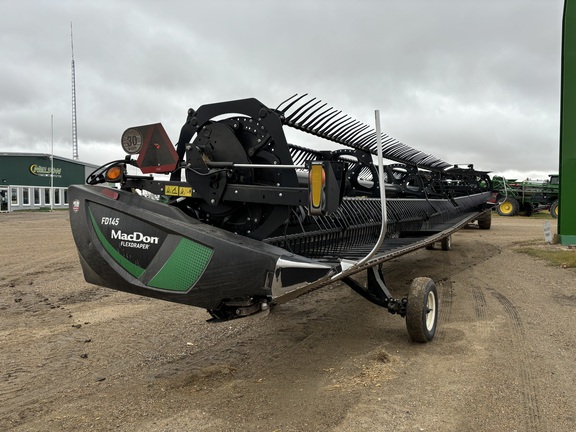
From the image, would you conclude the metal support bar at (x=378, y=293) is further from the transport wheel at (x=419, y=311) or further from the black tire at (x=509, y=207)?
the black tire at (x=509, y=207)

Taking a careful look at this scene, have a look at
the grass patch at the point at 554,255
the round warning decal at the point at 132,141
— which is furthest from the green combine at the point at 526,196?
the round warning decal at the point at 132,141

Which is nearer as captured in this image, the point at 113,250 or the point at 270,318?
the point at 113,250

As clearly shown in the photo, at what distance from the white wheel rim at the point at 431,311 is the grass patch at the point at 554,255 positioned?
243 inches

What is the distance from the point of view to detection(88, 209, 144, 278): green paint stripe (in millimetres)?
3402

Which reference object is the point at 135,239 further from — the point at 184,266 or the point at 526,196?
the point at 526,196

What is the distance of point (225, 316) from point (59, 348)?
204cm

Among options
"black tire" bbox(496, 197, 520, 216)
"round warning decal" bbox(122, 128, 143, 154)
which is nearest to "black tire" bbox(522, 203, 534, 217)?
"black tire" bbox(496, 197, 520, 216)

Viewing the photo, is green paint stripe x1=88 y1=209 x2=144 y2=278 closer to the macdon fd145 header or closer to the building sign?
the macdon fd145 header

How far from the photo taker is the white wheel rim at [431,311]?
15.1ft

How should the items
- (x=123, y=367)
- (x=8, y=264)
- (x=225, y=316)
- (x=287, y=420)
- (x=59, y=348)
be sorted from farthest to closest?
(x=8, y=264) < (x=59, y=348) < (x=123, y=367) < (x=225, y=316) < (x=287, y=420)

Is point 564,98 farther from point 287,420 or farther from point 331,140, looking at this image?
point 287,420

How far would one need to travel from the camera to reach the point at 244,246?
10.2 ft

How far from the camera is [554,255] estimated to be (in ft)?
35.8

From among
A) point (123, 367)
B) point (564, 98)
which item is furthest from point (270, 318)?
point (564, 98)
